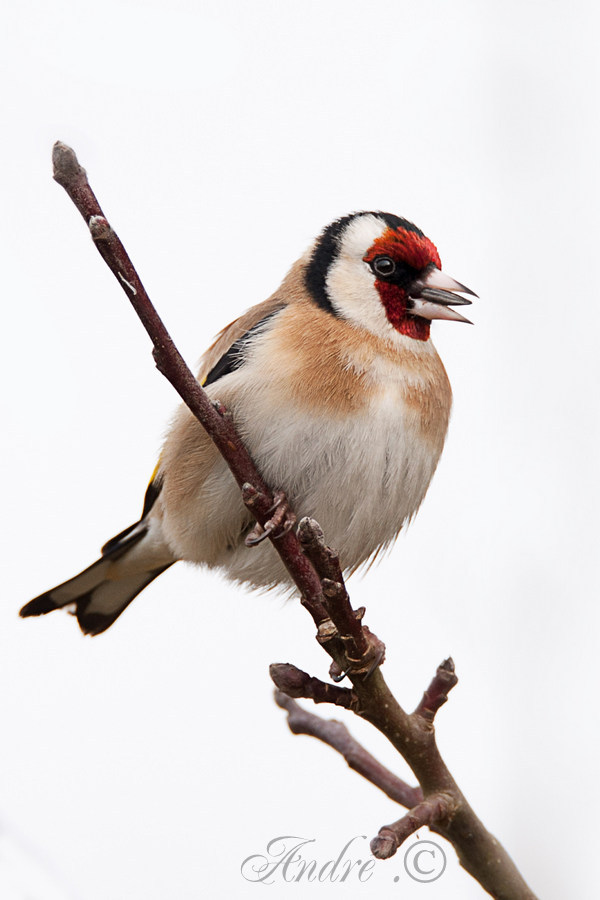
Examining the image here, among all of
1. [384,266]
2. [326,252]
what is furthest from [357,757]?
[326,252]

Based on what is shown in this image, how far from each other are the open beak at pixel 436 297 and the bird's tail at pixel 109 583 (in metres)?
1.34

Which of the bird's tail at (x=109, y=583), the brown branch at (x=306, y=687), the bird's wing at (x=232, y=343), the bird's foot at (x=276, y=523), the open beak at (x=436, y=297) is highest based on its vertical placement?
the bird's wing at (x=232, y=343)

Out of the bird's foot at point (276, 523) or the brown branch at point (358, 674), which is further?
the bird's foot at point (276, 523)

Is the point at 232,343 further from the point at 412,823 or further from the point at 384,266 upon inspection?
the point at 412,823

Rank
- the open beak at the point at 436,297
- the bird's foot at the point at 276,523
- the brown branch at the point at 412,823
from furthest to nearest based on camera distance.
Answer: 1. the open beak at the point at 436,297
2. the bird's foot at the point at 276,523
3. the brown branch at the point at 412,823

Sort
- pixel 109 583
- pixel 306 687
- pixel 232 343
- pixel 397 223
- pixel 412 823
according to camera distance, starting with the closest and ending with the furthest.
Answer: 1. pixel 412 823
2. pixel 306 687
3. pixel 232 343
4. pixel 397 223
5. pixel 109 583

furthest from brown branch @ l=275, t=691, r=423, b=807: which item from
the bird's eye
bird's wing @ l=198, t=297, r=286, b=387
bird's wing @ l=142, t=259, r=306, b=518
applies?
the bird's eye

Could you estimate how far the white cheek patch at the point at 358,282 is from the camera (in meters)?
3.22

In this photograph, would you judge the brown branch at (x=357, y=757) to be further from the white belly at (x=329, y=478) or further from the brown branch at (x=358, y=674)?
the white belly at (x=329, y=478)

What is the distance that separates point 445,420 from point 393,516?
368mm

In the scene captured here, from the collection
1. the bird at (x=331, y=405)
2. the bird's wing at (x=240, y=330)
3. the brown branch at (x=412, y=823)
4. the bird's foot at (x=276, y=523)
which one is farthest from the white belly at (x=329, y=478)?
the brown branch at (x=412, y=823)

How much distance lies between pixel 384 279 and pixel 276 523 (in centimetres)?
128

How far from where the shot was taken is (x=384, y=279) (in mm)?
3371

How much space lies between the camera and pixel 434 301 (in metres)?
3.27
